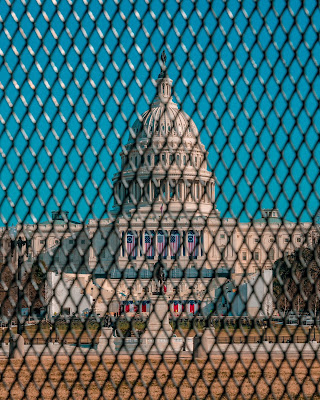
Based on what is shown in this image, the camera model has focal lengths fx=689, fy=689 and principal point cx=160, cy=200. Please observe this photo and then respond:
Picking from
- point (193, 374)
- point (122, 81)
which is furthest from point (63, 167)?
point (193, 374)

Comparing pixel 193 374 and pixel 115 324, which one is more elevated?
pixel 193 374

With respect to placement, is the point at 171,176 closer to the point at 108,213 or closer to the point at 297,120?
the point at 108,213

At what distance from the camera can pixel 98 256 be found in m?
7.94

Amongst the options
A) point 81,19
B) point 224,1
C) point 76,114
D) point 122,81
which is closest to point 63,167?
point 76,114

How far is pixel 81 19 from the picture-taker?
8.12 metres

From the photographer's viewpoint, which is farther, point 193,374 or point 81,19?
point 193,374

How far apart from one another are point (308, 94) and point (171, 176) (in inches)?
75.1

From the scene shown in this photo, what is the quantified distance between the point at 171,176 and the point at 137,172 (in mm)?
470

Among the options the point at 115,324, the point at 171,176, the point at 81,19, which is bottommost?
the point at 115,324

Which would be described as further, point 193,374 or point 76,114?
point 193,374

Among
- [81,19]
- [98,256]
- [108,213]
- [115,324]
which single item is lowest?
[115,324]

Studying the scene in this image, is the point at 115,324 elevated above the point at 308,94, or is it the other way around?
the point at 308,94

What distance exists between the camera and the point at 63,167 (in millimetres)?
8070

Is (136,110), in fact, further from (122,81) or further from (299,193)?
(299,193)
